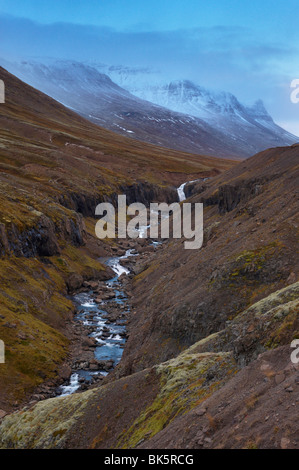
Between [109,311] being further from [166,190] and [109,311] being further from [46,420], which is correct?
[166,190]

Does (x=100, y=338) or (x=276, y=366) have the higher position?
(x=276, y=366)

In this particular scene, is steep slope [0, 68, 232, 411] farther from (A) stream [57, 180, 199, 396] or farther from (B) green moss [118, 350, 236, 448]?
(B) green moss [118, 350, 236, 448]

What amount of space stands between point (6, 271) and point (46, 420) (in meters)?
32.6

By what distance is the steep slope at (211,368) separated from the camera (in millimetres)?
15424

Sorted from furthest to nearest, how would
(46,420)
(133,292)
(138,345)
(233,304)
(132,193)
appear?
(132,193), (133,292), (138,345), (233,304), (46,420)

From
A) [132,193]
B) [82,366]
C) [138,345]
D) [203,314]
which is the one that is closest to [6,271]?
[82,366]

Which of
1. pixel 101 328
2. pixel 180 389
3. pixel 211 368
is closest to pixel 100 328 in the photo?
pixel 101 328

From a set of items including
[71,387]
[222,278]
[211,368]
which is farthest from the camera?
[71,387]

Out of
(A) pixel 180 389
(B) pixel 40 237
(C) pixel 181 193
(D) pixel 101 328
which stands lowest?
(D) pixel 101 328

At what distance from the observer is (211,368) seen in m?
22.0

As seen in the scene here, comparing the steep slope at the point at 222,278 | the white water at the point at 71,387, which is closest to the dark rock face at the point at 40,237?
the steep slope at the point at 222,278

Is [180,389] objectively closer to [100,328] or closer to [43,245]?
[100,328]

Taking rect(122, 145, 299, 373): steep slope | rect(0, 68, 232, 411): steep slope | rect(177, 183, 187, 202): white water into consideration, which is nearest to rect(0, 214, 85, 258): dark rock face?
rect(0, 68, 232, 411): steep slope

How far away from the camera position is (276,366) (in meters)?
17.2
